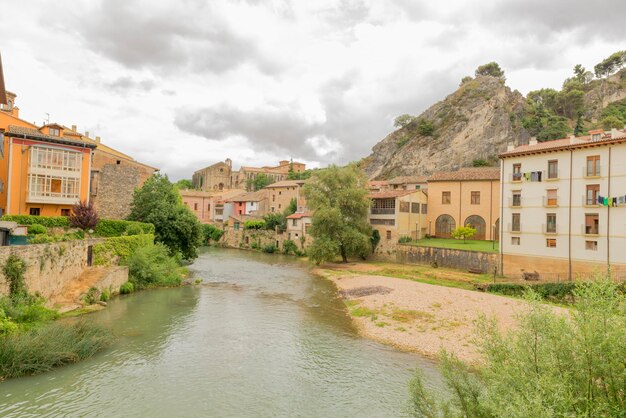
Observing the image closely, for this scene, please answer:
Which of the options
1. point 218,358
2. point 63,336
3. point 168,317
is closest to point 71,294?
point 168,317

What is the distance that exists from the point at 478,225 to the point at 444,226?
407 cm

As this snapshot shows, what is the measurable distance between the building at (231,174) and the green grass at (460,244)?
2647 inches

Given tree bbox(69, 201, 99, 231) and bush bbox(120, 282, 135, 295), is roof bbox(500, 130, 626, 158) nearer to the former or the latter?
bush bbox(120, 282, 135, 295)

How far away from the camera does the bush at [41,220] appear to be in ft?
85.8

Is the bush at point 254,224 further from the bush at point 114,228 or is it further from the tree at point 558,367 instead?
the tree at point 558,367

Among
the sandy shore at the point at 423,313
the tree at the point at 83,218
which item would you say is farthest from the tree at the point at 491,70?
A: the tree at the point at 83,218

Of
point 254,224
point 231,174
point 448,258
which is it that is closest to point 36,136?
point 448,258

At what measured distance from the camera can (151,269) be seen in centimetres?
2841

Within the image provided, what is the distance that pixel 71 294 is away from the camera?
2177 centimetres

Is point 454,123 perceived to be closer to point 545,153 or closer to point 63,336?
point 545,153

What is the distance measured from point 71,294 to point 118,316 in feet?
11.7

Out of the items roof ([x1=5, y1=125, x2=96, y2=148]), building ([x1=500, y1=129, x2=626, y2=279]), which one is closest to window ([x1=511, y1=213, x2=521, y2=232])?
building ([x1=500, y1=129, x2=626, y2=279])

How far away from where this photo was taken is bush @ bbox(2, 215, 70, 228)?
26156mm

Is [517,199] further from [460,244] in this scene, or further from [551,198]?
[460,244]
